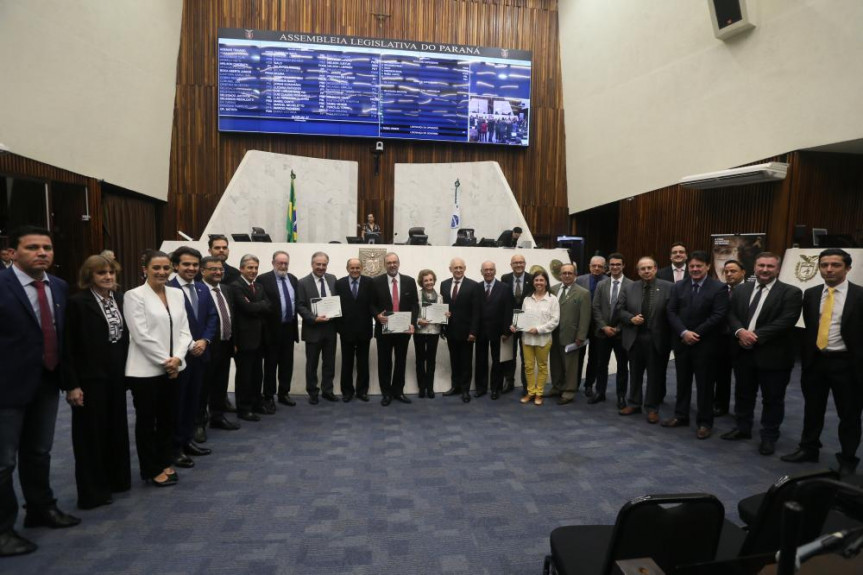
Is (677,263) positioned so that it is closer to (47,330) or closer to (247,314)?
(247,314)

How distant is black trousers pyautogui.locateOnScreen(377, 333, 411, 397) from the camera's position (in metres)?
5.00

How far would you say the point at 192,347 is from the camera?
320 centimetres

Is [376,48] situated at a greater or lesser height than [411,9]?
lesser

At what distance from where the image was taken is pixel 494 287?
516cm

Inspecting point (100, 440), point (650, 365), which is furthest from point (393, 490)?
point (650, 365)

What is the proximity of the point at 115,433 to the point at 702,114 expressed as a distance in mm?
9195

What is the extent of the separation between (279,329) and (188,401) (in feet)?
4.28

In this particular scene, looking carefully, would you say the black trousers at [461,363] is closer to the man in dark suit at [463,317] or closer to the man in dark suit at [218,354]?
the man in dark suit at [463,317]

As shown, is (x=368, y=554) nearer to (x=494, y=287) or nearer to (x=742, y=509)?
(x=742, y=509)

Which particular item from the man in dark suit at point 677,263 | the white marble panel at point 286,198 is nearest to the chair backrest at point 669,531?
the man in dark suit at point 677,263

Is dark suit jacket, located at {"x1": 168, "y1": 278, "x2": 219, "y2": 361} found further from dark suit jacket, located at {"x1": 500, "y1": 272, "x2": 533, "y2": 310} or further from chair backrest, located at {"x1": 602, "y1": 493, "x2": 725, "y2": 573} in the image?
dark suit jacket, located at {"x1": 500, "y1": 272, "x2": 533, "y2": 310}

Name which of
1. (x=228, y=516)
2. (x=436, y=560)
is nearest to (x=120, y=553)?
(x=228, y=516)

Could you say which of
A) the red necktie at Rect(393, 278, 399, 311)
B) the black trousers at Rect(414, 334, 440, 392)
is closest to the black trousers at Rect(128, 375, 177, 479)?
the red necktie at Rect(393, 278, 399, 311)

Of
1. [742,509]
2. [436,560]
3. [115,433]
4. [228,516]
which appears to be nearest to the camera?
[742,509]
